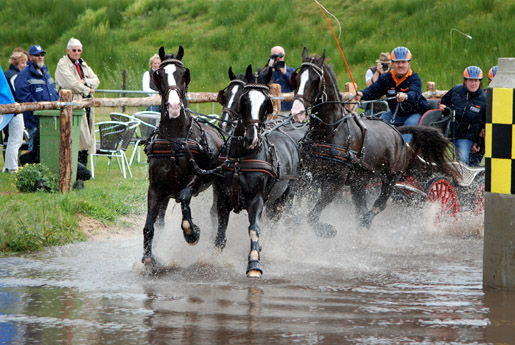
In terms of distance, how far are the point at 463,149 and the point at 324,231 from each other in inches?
143

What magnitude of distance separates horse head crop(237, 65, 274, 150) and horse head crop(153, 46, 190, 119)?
524 mm

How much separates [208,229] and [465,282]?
2822 millimetres

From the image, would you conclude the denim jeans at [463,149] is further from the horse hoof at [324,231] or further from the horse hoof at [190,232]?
the horse hoof at [190,232]

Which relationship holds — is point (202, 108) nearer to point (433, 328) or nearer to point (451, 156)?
point (451, 156)

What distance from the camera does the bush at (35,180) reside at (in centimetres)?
1076

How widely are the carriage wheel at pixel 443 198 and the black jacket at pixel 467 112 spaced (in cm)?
90

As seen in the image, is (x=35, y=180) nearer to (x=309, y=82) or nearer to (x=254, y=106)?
(x=309, y=82)

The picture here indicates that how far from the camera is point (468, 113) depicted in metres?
11.4

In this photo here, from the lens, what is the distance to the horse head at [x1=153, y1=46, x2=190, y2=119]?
288 inches

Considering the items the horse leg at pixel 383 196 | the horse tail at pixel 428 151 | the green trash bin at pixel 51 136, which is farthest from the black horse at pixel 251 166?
the green trash bin at pixel 51 136

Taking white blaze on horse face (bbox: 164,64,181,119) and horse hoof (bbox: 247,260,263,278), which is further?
white blaze on horse face (bbox: 164,64,181,119)

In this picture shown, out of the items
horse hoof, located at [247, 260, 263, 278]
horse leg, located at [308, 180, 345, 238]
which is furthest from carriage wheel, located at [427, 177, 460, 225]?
horse hoof, located at [247, 260, 263, 278]

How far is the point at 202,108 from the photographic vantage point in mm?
24047

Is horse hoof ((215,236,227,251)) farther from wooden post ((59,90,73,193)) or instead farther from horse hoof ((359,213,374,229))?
wooden post ((59,90,73,193))
